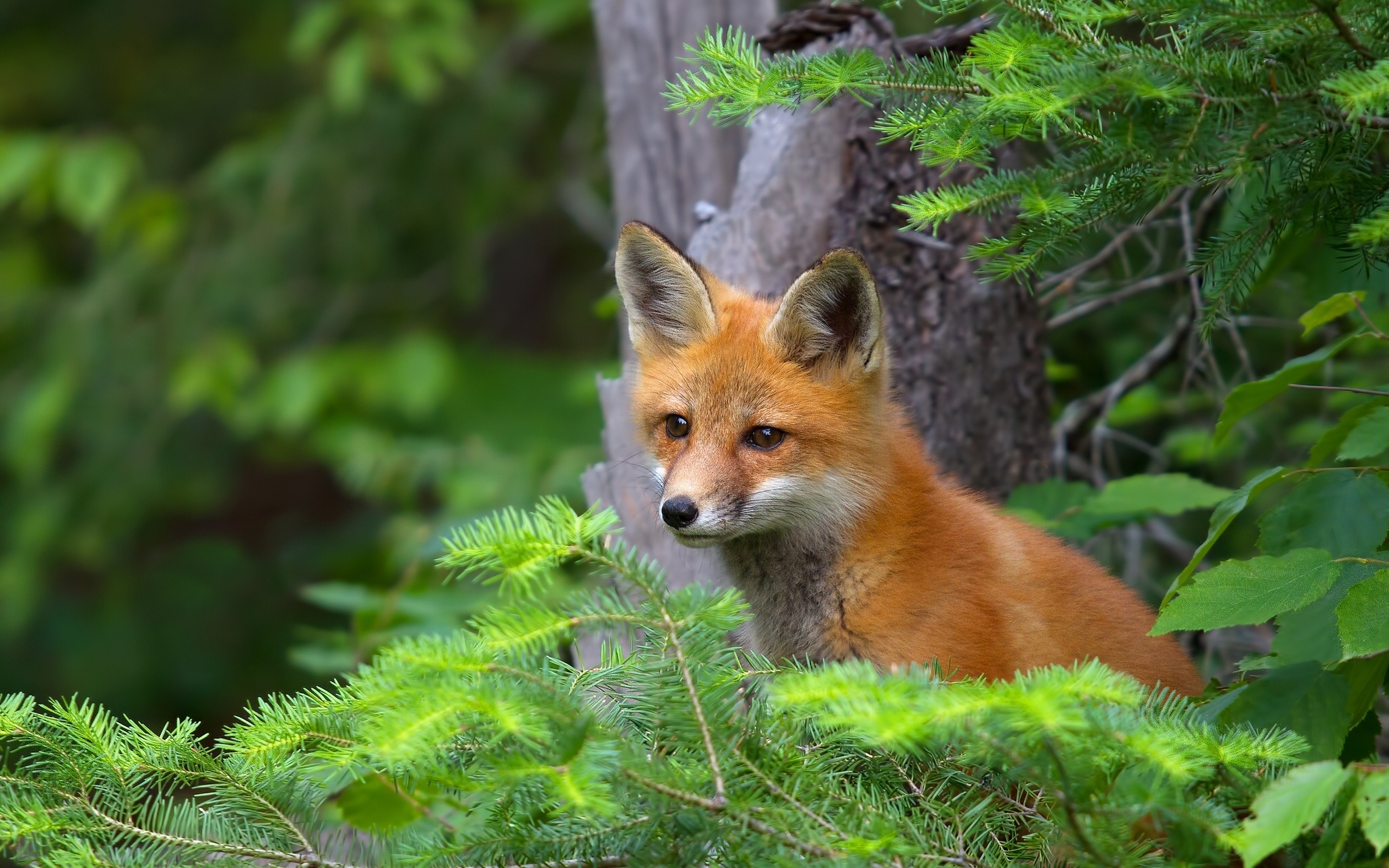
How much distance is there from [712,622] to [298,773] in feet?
2.81

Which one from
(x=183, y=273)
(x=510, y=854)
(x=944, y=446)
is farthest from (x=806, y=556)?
(x=183, y=273)

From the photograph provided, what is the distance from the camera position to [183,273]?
8289 millimetres

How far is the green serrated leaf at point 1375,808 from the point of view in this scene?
5.02ft

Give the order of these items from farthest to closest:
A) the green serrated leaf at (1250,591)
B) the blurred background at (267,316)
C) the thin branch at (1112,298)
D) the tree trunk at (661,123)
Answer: the blurred background at (267,316) → the tree trunk at (661,123) → the thin branch at (1112,298) → the green serrated leaf at (1250,591)

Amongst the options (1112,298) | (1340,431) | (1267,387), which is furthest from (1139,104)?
(1112,298)

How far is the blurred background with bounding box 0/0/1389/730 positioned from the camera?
24.1 ft

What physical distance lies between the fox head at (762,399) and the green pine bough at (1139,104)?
0.85 meters

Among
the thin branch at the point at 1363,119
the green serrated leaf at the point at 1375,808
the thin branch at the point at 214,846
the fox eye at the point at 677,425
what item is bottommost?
the thin branch at the point at 214,846

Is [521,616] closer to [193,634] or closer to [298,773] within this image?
[298,773]

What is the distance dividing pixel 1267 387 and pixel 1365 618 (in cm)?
57

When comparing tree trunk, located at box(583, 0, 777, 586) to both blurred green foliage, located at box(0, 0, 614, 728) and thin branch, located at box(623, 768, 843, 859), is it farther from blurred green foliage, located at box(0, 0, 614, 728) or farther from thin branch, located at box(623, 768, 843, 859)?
thin branch, located at box(623, 768, 843, 859)

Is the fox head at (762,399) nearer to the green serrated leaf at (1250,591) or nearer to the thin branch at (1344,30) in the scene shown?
the green serrated leaf at (1250,591)

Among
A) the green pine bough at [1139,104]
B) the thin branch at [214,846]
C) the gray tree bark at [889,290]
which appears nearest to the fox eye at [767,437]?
the gray tree bark at [889,290]

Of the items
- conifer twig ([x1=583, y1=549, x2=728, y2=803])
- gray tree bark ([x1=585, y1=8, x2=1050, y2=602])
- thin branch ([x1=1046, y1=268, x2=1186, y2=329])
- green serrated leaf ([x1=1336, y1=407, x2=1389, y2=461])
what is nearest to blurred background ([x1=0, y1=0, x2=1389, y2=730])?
thin branch ([x1=1046, y1=268, x2=1186, y2=329])
